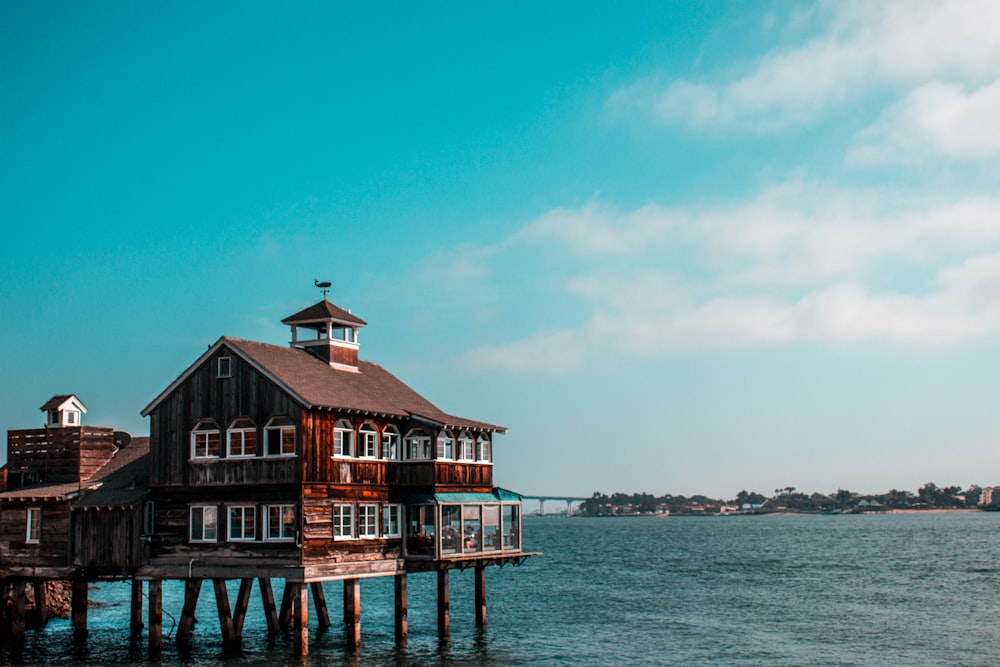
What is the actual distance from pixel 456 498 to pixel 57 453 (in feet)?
59.6

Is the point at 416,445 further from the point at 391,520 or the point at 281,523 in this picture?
the point at 281,523

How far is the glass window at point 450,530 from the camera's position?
46.7 m

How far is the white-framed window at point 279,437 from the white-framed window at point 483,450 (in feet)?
34.2

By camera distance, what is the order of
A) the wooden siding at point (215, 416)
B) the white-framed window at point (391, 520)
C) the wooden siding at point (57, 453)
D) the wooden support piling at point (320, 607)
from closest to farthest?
the wooden siding at point (215, 416) → the white-framed window at point (391, 520) → the wooden siding at point (57, 453) → the wooden support piling at point (320, 607)

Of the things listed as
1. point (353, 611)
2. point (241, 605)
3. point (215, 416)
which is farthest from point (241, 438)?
point (241, 605)

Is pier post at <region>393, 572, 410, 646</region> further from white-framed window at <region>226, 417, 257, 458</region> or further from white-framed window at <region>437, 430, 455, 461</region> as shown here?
A: white-framed window at <region>226, 417, 257, 458</region>

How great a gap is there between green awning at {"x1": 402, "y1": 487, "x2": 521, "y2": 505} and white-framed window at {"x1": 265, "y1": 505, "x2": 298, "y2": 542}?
5944 millimetres

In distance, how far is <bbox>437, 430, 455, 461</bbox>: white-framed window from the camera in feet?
156

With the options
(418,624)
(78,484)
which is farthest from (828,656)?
(78,484)

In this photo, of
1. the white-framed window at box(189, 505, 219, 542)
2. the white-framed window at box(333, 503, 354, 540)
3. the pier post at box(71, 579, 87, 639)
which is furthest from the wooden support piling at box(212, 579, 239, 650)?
the pier post at box(71, 579, 87, 639)

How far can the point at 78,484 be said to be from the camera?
4828 centimetres

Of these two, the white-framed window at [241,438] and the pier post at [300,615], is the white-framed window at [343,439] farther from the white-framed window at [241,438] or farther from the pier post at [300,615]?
the pier post at [300,615]

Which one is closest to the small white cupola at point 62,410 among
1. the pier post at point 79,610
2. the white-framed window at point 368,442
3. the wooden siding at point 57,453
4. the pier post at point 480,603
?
the wooden siding at point 57,453

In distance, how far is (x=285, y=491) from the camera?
139 feet
